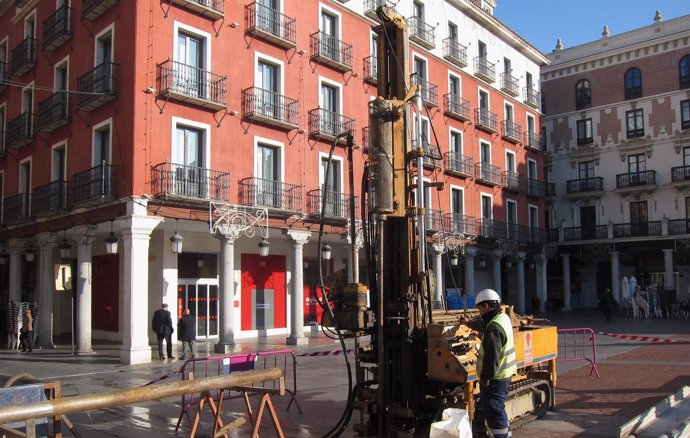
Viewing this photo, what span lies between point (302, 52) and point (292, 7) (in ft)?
5.48

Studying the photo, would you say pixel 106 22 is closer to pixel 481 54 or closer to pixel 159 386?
pixel 159 386

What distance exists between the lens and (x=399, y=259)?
7.77m

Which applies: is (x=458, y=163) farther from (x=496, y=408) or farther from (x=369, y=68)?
(x=496, y=408)

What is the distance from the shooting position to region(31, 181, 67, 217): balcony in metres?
21.3

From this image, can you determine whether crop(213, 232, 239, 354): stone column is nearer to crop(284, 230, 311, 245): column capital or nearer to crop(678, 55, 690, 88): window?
crop(284, 230, 311, 245): column capital

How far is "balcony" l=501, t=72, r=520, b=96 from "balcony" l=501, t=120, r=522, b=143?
1.88 meters

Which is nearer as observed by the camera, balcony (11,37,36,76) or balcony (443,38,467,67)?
balcony (11,37,36,76)

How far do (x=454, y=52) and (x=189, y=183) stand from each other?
1816 centimetres

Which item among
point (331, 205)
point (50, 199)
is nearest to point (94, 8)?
point (50, 199)

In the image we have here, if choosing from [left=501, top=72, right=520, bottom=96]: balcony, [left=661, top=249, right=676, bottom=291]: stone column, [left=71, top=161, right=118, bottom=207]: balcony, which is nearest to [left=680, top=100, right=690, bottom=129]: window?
[left=661, top=249, right=676, bottom=291]: stone column

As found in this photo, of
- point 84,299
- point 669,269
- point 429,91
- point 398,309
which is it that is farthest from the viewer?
point 669,269

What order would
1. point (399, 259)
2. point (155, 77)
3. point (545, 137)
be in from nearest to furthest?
point (399, 259)
point (155, 77)
point (545, 137)

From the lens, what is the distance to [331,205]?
24.3 m

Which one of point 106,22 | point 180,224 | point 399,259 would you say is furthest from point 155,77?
point 399,259
